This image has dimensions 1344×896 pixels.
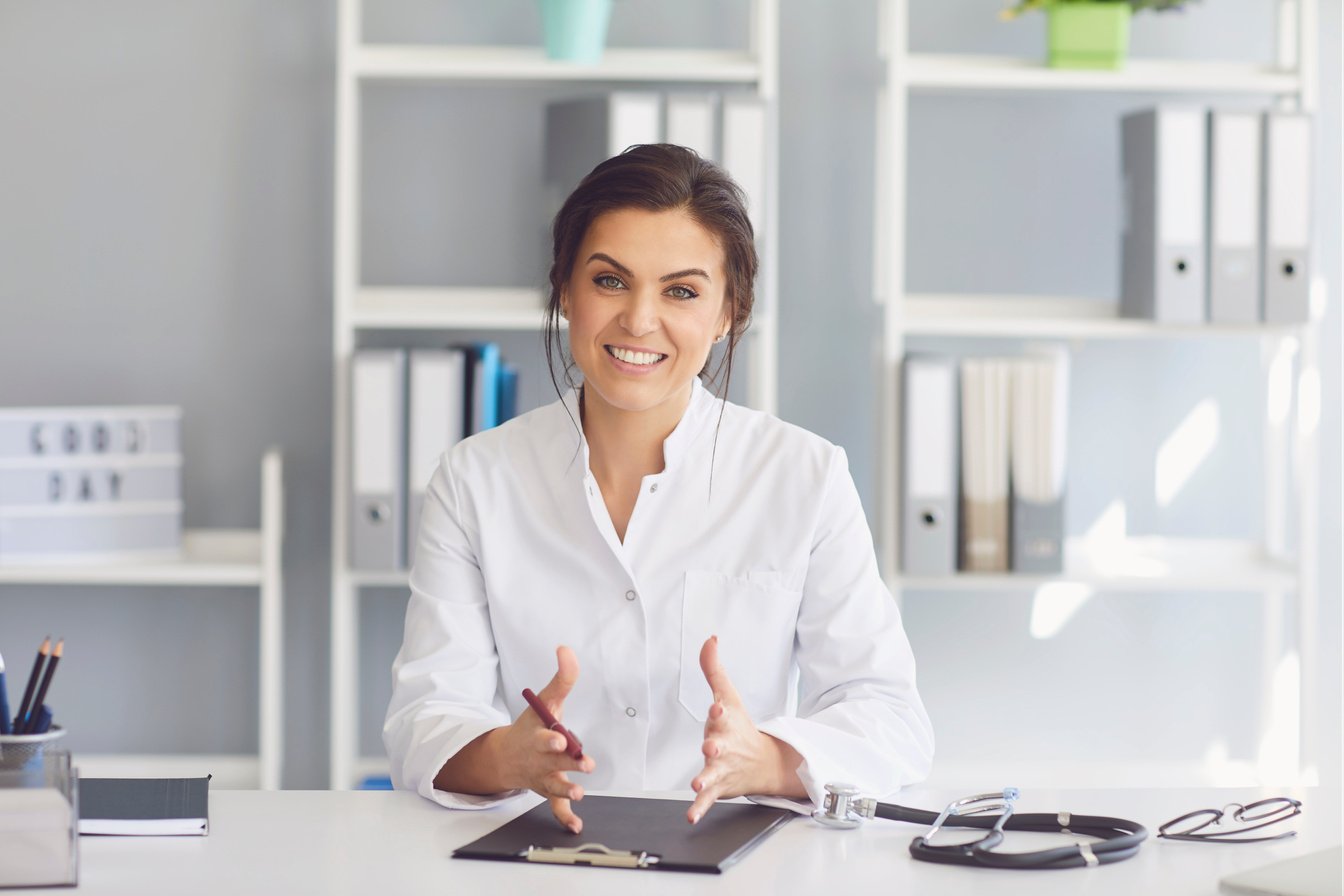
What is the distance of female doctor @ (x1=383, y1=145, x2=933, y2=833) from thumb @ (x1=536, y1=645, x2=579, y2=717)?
280mm

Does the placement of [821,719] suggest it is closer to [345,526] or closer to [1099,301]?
[345,526]

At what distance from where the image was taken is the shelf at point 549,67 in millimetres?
2301

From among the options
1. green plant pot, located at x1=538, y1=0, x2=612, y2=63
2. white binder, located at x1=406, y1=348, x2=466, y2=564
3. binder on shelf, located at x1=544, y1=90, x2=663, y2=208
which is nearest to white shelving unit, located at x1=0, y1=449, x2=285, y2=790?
white binder, located at x1=406, y1=348, x2=466, y2=564

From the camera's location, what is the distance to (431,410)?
2.27m

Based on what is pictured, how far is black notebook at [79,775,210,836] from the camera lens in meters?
1.08

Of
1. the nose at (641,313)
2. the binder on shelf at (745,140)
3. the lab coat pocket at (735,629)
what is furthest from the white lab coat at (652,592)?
the binder on shelf at (745,140)

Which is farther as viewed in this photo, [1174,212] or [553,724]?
[1174,212]

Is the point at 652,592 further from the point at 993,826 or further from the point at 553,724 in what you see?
the point at 993,826

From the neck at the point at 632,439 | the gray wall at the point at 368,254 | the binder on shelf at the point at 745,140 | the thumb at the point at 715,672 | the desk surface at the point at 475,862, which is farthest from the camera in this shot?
the gray wall at the point at 368,254

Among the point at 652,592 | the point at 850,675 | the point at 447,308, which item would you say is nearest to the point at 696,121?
the point at 447,308

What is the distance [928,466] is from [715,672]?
1.15m

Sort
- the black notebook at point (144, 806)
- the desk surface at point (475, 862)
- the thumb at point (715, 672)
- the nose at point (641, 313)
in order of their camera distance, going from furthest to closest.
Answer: the nose at point (641, 313), the thumb at point (715, 672), the black notebook at point (144, 806), the desk surface at point (475, 862)

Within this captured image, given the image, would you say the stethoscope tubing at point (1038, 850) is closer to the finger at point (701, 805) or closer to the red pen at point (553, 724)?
the finger at point (701, 805)

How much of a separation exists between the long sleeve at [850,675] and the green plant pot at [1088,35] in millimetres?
1096
